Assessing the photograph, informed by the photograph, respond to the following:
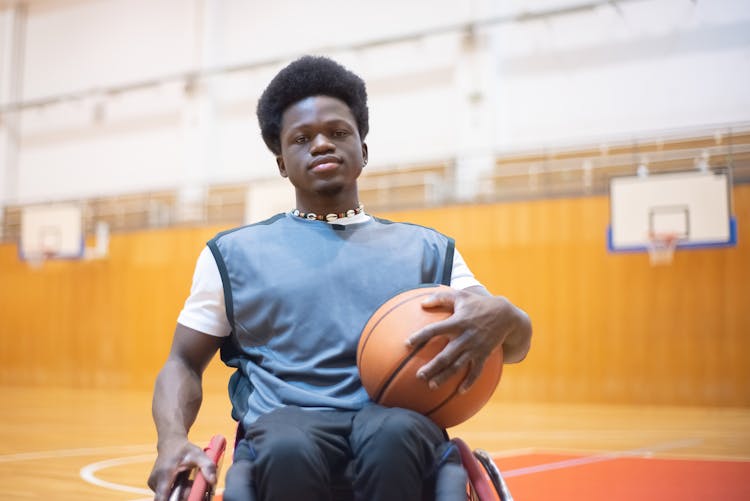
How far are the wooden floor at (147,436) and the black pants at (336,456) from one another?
205 centimetres

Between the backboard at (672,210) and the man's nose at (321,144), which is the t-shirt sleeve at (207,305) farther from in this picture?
the backboard at (672,210)

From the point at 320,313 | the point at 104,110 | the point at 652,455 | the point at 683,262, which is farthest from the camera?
the point at 104,110

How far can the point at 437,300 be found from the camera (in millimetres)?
1285

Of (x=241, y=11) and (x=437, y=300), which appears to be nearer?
(x=437, y=300)

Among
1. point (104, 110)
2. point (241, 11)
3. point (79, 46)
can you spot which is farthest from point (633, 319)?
point (79, 46)

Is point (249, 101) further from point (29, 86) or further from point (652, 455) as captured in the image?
point (652, 455)

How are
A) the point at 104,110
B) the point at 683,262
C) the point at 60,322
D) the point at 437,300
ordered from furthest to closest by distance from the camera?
the point at 104,110
the point at 60,322
the point at 683,262
the point at 437,300

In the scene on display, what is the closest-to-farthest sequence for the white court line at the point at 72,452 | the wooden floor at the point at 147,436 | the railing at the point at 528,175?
1. the wooden floor at the point at 147,436
2. the white court line at the point at 72,452
3. the railing at the point at 528,175

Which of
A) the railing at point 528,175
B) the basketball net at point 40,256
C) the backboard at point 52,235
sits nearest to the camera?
the railing at point 528,175

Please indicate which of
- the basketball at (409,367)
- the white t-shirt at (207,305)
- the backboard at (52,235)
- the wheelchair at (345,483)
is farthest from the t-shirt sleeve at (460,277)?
the backboard at (52,235)

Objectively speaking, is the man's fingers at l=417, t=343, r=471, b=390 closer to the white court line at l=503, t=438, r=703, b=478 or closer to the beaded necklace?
the beaded necklace

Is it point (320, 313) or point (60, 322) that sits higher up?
point (320, 313)

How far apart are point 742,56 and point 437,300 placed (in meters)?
8.14

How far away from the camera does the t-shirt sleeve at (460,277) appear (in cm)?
155
